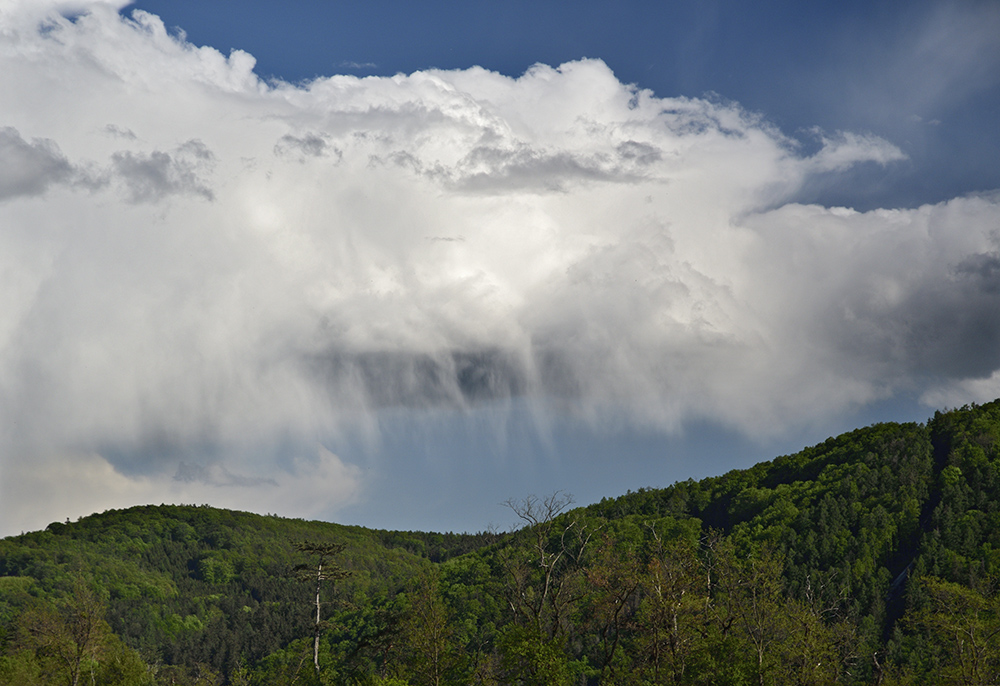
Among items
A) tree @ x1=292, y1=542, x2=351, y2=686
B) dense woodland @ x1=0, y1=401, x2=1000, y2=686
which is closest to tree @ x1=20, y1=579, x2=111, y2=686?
dense woodland @ x1=0, y1=401, x2=1000, y2=686

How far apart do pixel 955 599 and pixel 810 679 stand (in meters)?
15.8

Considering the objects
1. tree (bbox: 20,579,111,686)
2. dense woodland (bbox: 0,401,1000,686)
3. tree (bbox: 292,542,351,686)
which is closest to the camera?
dense woodland (bbox: 0,401,1000,686)

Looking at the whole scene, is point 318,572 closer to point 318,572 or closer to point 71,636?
point 318,572

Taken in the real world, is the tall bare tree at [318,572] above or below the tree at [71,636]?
above

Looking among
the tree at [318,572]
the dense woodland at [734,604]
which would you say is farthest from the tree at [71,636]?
the tree at [318,572]

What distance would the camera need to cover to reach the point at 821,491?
18050cm

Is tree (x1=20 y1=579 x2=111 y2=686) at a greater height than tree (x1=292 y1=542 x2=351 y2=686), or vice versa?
tree (x1=292 y1=542 x2=351 y2=686)

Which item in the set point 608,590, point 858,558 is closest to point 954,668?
point 608,590

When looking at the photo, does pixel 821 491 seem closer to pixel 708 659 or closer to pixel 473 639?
pixel 473 639

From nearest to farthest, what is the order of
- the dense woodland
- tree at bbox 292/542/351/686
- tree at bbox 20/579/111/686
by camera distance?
1. the dense woodland
2. tree at bbox 292/542/351/686
3. tree at bbox 20/579/111/686

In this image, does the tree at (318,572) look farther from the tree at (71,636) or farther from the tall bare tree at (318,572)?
the tree at (71,636)

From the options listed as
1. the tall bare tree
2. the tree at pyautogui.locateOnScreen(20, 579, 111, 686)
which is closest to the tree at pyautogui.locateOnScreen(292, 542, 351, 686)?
the tall bare tree

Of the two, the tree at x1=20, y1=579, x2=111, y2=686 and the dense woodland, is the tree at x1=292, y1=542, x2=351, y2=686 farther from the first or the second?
the tree at x1=20, y1=579, x2=111, y2=686

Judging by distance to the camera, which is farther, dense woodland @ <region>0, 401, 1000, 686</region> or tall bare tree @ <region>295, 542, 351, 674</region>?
tall bare tree @ <region>295, 542, 351, 674</region>
